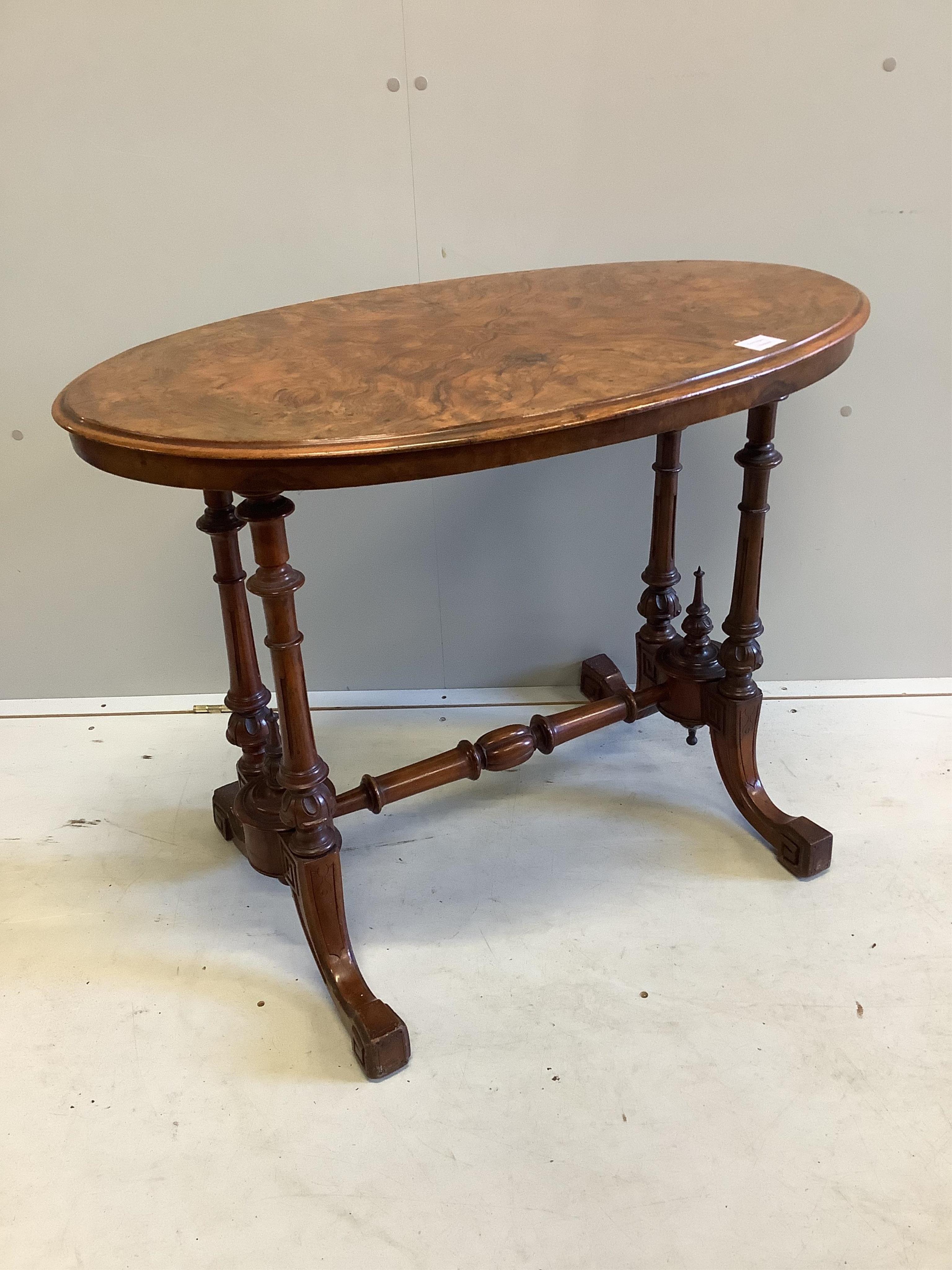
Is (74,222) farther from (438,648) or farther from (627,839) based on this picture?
(627,839)

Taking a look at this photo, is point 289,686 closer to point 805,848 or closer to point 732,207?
point 805,848

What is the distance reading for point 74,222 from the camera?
2.42 meters

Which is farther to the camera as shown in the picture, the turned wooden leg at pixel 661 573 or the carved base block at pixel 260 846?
the turned wooden leg at pixel 661 573

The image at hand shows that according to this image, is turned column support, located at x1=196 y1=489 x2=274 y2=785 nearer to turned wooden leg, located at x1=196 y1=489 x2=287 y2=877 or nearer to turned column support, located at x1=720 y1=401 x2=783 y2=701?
turned wooden leg, located at x1=196 y1=489 x2=287 y2=877

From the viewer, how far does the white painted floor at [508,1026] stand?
1.50 m

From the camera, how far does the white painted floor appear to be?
1495 millimetres

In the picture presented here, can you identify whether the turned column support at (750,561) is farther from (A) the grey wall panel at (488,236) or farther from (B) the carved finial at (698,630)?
(A) the grey wall panel at (488,236)

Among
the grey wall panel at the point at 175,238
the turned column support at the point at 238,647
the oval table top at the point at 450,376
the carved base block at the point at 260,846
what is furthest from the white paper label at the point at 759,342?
the carved base block at the point at 260,846

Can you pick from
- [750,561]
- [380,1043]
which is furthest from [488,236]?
[380,1043]

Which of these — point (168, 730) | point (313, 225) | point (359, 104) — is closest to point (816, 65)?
point (359, 104)

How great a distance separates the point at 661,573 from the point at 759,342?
90 cm

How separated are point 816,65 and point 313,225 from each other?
1.17m

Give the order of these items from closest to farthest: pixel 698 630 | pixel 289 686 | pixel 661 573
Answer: pixel 289 686 < pixel 698 630 < pixel 661 573

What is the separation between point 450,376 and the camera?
1535 mm
